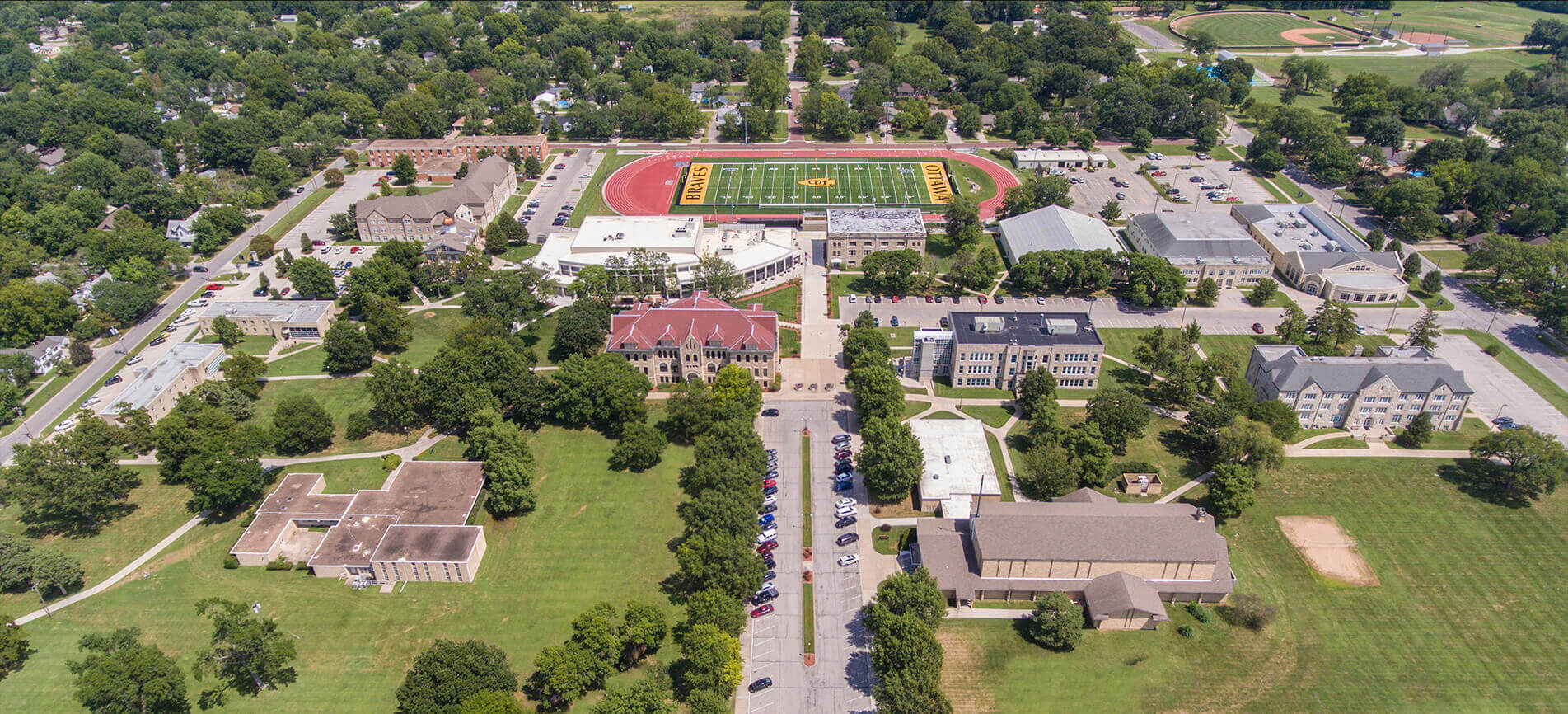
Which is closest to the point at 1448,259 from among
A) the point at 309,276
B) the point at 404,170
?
the point at 309,276

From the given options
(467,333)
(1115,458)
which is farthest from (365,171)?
(1115,458)

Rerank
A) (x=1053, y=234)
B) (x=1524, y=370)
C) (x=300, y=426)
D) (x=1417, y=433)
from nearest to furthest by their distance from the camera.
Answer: (x=1417, y=433)
(x=300, y=426)
(x=1524, y=370)
(x=1053, y=234)

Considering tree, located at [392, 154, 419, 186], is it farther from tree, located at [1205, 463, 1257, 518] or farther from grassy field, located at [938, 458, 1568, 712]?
tree, located at [1205, 463, 1257, 518]

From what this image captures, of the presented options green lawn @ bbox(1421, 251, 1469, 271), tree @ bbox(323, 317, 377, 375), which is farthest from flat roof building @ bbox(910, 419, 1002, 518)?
green lawn @ bbox(1421, 251, 1469, 271)

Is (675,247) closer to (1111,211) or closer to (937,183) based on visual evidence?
(937,183)

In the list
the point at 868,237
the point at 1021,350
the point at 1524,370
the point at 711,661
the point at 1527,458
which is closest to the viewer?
the point at 711,661

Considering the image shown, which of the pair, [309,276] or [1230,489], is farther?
[309,276]

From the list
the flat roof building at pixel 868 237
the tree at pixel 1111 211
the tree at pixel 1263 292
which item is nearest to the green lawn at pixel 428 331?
the flat roof building at pixel 868 237
